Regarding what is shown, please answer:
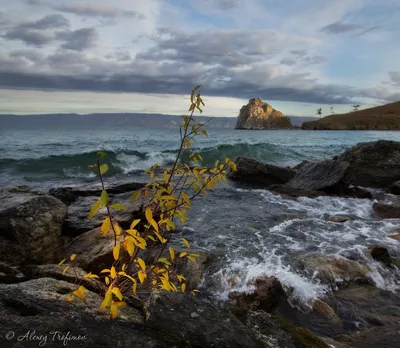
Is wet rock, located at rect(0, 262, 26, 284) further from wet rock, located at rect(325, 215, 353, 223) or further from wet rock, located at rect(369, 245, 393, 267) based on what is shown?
wet rock, located at rect(325, 215, 353, 223)

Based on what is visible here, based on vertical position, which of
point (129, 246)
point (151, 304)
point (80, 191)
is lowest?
point (80, 191)

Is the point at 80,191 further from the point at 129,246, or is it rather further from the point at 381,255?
the point at 129,246

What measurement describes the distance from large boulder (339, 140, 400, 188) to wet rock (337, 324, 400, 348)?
1385cm

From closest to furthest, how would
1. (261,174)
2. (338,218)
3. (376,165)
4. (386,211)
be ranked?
1. (338,218)
2. (386,211)
3. (376,165)
4. (261,174)

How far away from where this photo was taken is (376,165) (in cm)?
1808

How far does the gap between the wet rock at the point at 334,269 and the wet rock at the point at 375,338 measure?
5.93 ft

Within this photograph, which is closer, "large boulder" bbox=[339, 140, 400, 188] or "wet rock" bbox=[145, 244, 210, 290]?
"wet rock" bbox=[145, 244, 210, 290]

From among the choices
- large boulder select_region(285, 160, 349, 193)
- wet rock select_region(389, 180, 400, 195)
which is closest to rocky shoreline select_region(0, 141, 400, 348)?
wet rock select_region(389, 180, 400, 195)

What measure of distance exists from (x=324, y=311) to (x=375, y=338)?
1.20 meters

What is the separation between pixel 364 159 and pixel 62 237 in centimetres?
1686

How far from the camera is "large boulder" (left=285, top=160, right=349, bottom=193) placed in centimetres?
1515

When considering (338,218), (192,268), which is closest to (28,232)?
(192,268)

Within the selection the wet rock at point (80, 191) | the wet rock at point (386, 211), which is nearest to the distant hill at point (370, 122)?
the wet rock at point (386, 211)

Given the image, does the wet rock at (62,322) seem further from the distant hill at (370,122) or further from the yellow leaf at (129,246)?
the distant hill at (370,122)
